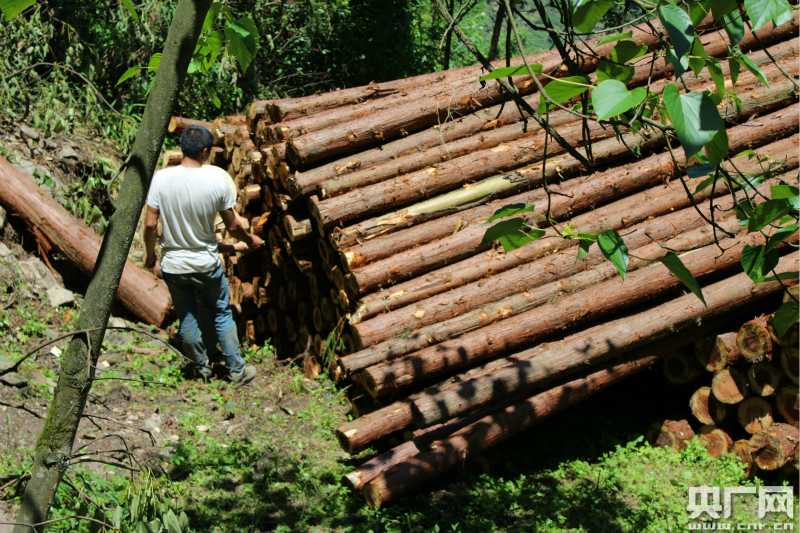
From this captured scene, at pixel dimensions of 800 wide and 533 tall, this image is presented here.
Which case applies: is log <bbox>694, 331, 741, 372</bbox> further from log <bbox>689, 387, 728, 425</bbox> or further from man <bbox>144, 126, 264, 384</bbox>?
man <bbox>144, 126, 264, 384</bbox>

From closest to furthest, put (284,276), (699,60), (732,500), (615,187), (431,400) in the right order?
(699,60) → (431,400) → (732,500) → (615,187) → (284,276)

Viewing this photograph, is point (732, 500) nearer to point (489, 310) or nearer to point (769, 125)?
point (489, 310)

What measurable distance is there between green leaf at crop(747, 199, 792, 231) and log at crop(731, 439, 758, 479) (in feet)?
11.1

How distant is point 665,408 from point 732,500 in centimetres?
111

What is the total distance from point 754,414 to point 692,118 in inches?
156

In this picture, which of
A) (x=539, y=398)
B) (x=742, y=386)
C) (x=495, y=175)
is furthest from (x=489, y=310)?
(x=742, y=386)

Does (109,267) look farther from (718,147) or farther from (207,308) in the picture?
(207,308)

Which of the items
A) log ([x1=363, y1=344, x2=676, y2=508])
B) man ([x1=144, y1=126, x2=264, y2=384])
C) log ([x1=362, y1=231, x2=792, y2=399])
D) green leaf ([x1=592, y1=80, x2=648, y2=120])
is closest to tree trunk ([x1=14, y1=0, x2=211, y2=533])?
green leaf ([x1=592, y1=80, x2=648, y2=120])

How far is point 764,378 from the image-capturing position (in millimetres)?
4383

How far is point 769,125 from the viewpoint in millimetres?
5336

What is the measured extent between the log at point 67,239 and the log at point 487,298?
8.30 ft

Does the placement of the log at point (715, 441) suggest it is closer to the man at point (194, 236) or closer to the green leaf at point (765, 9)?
the man at point (194, 236)

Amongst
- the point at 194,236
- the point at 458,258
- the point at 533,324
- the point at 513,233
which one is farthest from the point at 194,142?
the point at 513,233

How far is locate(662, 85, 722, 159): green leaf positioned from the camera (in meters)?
1.22
